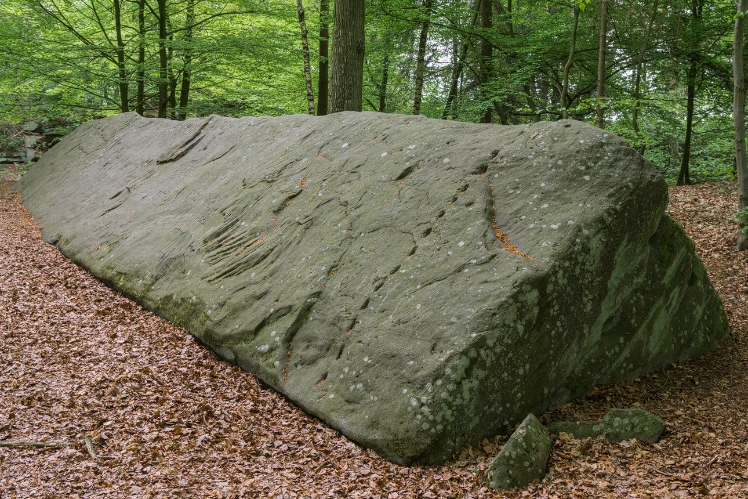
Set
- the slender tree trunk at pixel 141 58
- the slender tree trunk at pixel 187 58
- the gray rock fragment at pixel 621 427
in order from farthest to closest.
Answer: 1. the slender tree trunk at pixel 141 58
2. the slender tree trunk at pixel 187 58
3. the gray rock fragment at pixel 621 427

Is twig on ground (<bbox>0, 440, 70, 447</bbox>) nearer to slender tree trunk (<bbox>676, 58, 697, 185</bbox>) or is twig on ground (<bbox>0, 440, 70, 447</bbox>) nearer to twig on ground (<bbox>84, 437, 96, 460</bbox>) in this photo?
twig on ground (<bbox>84, 437, 96, 460</bbox>)

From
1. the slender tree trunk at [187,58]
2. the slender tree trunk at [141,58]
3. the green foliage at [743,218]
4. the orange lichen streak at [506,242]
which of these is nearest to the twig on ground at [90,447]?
the orange lichen streak at [506,242]

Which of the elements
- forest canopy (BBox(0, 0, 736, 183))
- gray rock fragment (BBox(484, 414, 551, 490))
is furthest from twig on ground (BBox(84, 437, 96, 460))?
forest canopy (BBox(0, 0, 736, 183))

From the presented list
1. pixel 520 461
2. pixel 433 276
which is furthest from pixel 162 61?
pixel 520 461

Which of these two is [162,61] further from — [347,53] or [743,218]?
[743,218]

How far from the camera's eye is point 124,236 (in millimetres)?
9148

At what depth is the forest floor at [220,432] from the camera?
165 inches

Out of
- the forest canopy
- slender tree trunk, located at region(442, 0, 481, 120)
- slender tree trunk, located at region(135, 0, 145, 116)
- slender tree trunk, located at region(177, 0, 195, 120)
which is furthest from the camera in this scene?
slender tree trunk, located at region(442, 0, 481, 120)

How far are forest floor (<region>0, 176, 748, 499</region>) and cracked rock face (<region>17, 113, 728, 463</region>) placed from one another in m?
0.22

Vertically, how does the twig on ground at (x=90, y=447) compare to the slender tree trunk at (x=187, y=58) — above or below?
below

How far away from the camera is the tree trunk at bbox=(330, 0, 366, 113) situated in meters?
10.3

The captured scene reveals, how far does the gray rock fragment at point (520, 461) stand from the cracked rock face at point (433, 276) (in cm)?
44

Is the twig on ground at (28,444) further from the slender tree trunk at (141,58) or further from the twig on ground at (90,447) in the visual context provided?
the slender tree trunk at (141,58)

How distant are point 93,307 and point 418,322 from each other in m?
4.97
